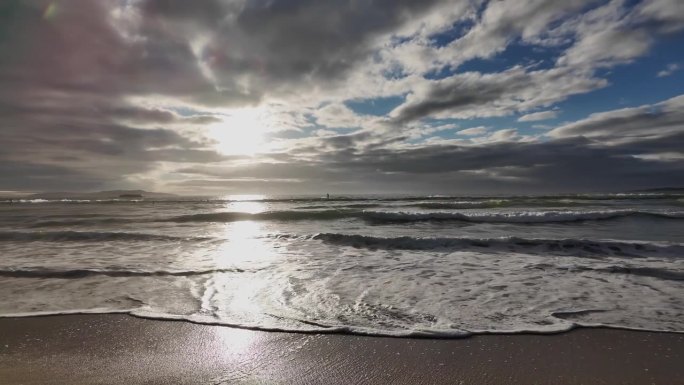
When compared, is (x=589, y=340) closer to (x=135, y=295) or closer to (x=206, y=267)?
(x=135, y=295)

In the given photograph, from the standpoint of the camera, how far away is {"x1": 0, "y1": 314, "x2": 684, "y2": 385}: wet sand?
10.1ft

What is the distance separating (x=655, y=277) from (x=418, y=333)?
549cm

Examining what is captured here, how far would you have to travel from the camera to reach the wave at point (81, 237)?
1259 cm

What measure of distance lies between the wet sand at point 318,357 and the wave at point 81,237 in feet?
28.3

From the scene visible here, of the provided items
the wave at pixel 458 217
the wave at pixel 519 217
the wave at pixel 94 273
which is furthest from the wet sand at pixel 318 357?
the wave at pixel 519 217

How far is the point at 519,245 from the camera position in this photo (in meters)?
10.5

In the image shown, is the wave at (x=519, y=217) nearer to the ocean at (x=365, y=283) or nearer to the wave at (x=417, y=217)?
the wave at (x=417, y=217)

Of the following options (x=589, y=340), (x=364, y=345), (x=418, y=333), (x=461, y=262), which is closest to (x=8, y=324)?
(x=364, y=345)

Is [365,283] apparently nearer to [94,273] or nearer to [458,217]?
[94,273]

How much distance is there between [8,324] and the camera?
4520mm

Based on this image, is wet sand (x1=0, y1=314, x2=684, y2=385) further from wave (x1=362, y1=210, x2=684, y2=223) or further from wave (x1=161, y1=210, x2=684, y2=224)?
wave (x1=362, y1=210, x2=684, y2=223)

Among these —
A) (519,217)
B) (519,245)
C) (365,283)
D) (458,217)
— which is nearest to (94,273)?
(365,283)

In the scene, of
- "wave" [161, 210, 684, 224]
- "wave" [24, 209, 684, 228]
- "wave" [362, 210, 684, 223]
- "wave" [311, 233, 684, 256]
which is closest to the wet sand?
"wave" [311, 233, 684, 256]

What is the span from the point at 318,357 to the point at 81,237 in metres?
13.4
